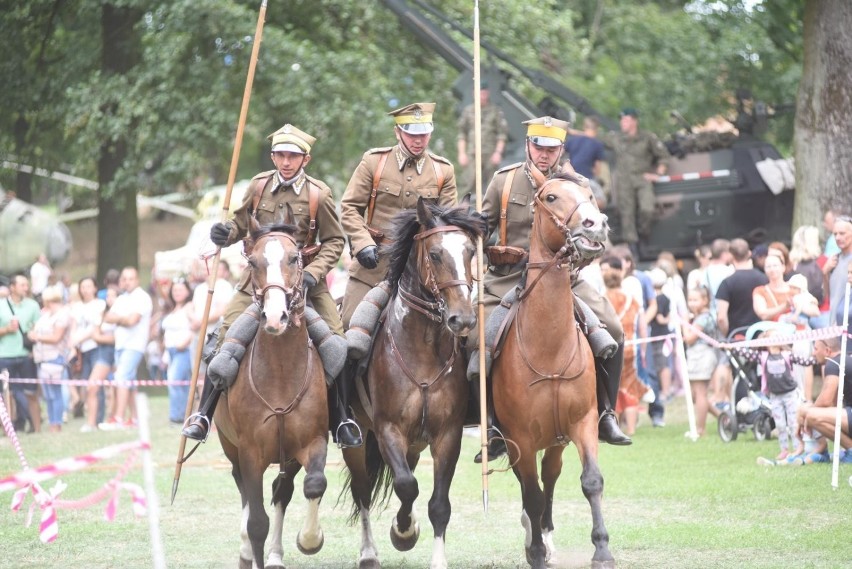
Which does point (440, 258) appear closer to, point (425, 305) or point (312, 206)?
point (425, 305)

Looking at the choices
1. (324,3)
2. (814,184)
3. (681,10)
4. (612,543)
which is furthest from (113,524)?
(681,10)

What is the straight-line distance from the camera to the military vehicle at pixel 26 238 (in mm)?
36719

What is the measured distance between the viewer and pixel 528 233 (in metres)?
10.3

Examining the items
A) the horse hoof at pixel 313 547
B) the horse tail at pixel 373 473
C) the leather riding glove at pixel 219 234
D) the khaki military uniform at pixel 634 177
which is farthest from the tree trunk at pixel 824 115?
the leather riding glove at pixel 219 234

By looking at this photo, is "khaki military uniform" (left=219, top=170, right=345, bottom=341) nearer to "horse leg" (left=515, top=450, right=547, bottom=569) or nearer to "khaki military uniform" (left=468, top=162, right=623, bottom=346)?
"khaki military uniform" (left=468, top=162, right=623, bottom=346)

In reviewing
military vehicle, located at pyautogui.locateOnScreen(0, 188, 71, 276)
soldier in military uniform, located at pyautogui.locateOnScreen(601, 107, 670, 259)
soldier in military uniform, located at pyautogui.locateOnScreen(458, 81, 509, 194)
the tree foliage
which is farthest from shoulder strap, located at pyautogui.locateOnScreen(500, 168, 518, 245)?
military vehicle, located at pyautogui.locateOnScreen(0, 188, 71, 276)

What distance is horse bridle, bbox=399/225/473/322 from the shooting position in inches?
354

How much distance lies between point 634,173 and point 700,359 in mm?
5503

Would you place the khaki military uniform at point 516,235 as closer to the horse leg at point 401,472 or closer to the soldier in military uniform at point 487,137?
the horse leg at point 401,472

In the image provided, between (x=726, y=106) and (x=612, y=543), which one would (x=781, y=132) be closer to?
(x=726, y=106)

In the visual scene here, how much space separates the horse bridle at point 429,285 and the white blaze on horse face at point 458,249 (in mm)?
39

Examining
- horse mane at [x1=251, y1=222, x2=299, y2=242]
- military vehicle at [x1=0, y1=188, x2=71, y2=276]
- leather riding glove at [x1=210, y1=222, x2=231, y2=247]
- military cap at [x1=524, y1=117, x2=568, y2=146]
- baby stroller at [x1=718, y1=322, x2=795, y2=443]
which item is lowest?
military vehicle at [x1=0, y1=188, x2=71, y2=276]

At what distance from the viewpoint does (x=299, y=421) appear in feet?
30.4

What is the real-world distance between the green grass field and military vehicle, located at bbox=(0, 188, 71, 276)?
21.5m
